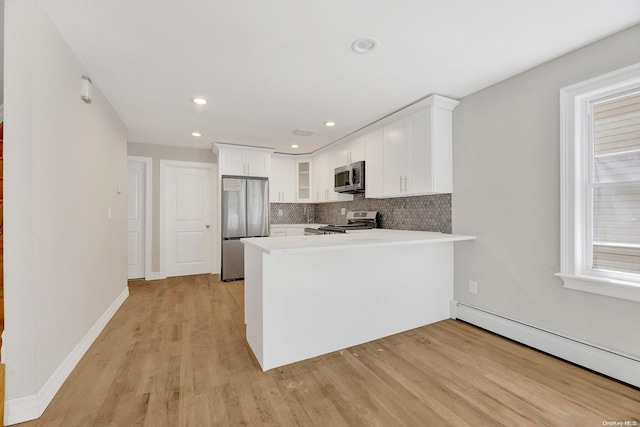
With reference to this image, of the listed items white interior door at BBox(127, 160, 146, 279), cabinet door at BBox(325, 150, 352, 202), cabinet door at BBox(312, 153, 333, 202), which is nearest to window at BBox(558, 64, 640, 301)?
cabinet door at BBox(325, 150, 352, 202)

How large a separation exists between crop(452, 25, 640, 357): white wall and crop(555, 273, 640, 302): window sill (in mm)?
63

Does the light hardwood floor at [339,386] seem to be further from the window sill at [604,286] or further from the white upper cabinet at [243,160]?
the white upper cabinet at [243,160]

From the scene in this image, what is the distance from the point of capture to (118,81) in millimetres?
2574

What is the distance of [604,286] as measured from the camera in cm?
199

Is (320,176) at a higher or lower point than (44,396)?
higher

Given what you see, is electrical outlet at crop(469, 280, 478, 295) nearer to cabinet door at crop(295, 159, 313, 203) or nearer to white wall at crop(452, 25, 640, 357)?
white wall at crop(452, 25, 640, 357)

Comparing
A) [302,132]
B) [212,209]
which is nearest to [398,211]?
[302,132]

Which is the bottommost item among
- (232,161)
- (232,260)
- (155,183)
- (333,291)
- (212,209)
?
(232,260)

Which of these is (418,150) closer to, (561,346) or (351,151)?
(351,151)

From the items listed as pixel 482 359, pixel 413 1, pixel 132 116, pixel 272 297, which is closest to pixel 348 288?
pixel 272 297

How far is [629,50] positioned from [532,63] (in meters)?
0.55

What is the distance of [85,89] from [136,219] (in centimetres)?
300

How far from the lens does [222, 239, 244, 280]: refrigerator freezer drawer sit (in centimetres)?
471

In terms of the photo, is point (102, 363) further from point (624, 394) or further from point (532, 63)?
point (532, 63)
